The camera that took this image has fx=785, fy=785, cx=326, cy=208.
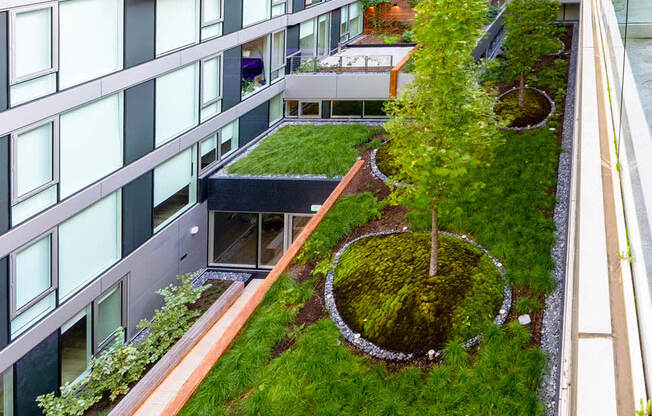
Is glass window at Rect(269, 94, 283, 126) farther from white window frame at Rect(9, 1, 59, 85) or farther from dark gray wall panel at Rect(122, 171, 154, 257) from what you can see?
white window frame at Rect(9, 1, 59, 85)

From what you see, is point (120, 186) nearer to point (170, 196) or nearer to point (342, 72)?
point (170, 196)

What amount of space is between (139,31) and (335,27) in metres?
18.0

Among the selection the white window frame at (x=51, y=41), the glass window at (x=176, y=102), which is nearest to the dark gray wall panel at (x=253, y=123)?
the glass window at (x=176, y=102)

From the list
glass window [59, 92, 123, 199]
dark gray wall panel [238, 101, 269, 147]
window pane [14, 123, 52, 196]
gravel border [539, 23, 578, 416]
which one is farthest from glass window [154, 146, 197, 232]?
gravel border [539, 23, 578, 416]

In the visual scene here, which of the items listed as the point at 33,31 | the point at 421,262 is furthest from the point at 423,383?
the point at 33,31

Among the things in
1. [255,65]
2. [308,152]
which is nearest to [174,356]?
[308,152]

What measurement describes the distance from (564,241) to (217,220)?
10.9 m

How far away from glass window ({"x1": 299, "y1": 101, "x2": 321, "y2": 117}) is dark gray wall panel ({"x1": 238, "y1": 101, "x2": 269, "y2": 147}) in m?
2.48

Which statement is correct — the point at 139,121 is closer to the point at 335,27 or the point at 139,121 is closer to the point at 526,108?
the point at 526,108

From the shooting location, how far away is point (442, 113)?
12.0 meters

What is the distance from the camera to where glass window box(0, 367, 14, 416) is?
1330 cm

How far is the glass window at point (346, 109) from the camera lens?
28.0 meters

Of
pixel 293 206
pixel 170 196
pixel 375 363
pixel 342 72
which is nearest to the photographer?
pixel 375 363

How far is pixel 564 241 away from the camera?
13312mm
